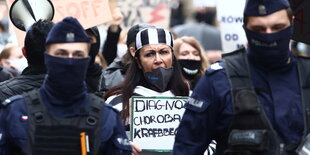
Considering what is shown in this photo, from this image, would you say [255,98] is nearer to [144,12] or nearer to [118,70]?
[118,70]

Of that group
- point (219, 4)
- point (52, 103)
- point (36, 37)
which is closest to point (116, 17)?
point (219, 4)

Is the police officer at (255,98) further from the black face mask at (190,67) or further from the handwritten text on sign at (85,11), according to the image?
the handwritten text on sign at (85,11)

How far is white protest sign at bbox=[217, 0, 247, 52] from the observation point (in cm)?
1323

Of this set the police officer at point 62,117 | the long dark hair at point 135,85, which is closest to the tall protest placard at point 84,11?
the long dark hair at point 135,85

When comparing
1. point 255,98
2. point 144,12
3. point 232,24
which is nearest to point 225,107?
point 255,98

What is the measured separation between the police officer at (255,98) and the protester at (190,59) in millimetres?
3641

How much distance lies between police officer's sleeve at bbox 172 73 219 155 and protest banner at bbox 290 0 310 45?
5.56 ft

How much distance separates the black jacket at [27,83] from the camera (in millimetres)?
7668

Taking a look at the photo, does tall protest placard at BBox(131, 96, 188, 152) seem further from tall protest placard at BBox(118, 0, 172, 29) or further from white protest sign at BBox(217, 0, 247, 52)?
tall protest placard at BBox(118, 0, 172, 29)

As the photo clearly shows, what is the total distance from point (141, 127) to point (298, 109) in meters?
2.35

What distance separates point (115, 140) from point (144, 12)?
954cm

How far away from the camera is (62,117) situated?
6.17 meters

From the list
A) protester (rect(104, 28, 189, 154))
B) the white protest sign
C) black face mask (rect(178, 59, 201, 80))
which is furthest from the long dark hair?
the white protest sign

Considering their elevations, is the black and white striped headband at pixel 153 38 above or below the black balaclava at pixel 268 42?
below
